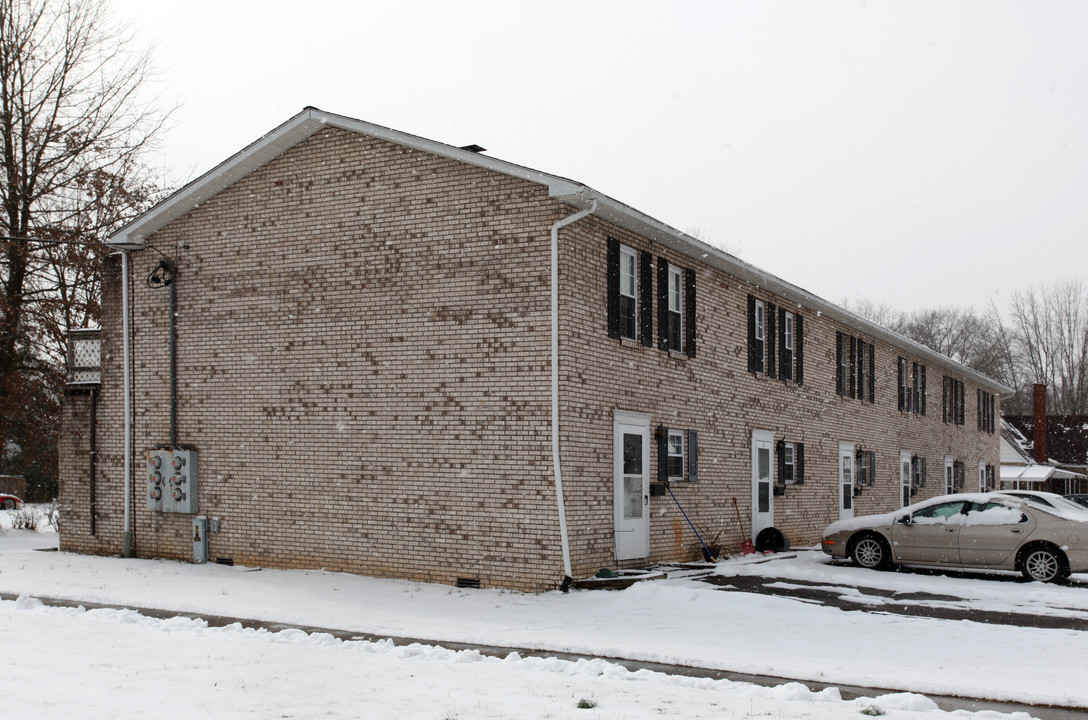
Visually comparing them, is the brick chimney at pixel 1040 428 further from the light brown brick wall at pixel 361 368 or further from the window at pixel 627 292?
the light brown brick wall at pixel 361 368

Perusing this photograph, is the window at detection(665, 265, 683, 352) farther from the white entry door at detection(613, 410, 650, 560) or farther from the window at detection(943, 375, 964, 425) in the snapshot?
the window at detection(943, 375, 964, 425)

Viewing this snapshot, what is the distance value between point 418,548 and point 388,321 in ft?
11.2

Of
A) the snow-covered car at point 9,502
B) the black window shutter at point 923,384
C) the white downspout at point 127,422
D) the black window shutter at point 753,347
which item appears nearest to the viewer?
the white downspout at point 127,422

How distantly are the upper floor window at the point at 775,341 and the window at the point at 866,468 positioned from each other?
186 inches

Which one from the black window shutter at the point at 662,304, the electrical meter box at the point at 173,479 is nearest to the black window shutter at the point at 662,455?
the black window shutter at the point at 662,304

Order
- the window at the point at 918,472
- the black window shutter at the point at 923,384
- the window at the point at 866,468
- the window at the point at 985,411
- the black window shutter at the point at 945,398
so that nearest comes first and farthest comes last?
the window at the point at 866,468
the window at the point at 918,472
the black window shutter at the point at 923,384
the black window shutter at the point at 945,398
the window at the point at 985,411

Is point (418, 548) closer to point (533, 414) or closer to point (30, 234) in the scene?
point (533, 414)

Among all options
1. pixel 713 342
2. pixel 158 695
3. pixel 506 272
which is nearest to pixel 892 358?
pixel 713 342

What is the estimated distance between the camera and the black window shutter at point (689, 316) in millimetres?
18188

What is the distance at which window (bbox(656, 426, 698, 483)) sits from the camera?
54.9 feet

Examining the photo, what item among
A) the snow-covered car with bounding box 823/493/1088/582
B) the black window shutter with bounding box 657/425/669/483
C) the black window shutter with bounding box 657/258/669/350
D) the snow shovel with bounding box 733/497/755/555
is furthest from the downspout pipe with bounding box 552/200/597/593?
the snow shovel with bounding box 733/497/755/555

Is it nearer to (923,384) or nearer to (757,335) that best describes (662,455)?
(757,335)

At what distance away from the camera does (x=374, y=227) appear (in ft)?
52.0

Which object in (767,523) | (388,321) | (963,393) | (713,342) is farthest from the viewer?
(963,393)
